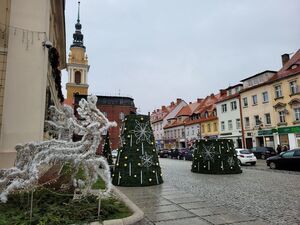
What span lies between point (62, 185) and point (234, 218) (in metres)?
4.83

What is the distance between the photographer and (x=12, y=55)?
37.0 feet

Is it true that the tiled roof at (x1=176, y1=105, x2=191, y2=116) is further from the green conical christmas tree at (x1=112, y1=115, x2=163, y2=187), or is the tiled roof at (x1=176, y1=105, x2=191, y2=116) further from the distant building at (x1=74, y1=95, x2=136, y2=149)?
the green conical christmas tree at (x1=112, y1=115, x2=163, y2=187)

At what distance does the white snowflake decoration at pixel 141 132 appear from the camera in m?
12.2

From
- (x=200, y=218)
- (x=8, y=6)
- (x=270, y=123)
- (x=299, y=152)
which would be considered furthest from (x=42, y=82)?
(x=270, y=123)

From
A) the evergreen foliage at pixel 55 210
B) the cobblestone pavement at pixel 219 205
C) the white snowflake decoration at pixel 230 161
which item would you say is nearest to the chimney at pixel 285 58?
the white snowflake decoration at pixel 230 161

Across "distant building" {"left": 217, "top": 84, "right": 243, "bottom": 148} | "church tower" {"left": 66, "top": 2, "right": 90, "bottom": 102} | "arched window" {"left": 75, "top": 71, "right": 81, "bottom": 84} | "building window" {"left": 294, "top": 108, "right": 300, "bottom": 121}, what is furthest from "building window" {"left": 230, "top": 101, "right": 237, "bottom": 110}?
"arched window" {"left": 75, "top": 71, "right": 81, "bottom": 84}

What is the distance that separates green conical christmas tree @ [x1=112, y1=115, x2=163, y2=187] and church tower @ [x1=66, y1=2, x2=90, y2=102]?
5184 cm

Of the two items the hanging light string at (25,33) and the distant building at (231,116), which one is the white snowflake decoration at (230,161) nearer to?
the hanging light string at (25,33)

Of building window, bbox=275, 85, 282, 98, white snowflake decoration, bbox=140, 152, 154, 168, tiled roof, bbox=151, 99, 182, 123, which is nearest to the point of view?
white snowflake decoration, bbox=140, 152, 154, 168

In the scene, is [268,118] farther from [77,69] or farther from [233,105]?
[77,69]

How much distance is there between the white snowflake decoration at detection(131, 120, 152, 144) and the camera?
12234mm

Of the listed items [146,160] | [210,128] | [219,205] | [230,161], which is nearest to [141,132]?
[146,160]

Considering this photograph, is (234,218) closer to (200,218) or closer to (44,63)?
(200,218)

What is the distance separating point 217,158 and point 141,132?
602 cm
